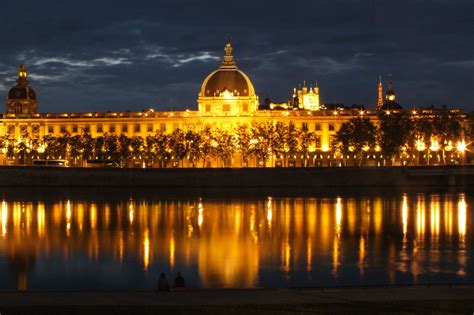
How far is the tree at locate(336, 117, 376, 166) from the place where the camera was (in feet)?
422

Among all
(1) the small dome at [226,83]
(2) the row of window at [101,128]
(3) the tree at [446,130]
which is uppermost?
(1) the small dome at [226,83]

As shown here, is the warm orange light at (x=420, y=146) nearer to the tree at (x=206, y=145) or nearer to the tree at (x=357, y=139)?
the tree at (x=357, y=139)

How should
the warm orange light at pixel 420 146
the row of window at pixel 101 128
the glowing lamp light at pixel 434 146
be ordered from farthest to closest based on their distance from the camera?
1. the row of window at pixel 101 128
2. the glowing lamp light at pixel 434 146
3. the warm orange light at pixel 420 146

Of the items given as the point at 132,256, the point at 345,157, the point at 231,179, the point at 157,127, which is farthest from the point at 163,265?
the point at 157,127

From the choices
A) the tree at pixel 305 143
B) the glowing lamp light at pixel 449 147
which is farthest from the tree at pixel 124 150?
the glowing lamp light at pixel 449 147

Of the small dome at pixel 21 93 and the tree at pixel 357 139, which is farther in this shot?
the small dome at pixel 21 93

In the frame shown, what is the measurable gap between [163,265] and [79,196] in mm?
49481

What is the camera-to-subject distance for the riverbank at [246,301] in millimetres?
25172

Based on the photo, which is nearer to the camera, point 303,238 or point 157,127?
point 303,238

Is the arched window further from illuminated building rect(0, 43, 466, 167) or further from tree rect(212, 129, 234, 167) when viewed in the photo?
tree rect(212, 129, 234, 167)

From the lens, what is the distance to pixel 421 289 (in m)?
27.7

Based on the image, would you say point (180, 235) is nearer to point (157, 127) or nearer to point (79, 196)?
point (79, 196)

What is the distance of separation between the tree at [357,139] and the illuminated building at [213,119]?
9.13 m

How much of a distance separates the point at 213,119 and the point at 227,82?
21.0ft
